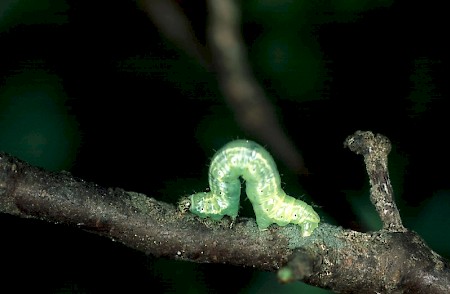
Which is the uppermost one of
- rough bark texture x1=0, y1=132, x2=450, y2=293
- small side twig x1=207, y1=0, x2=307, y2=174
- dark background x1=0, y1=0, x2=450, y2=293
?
dark background x1=0, y1=0, x2=450, y2=293

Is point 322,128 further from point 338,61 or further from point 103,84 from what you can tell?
point 103,84

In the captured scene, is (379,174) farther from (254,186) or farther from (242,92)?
(242,92)

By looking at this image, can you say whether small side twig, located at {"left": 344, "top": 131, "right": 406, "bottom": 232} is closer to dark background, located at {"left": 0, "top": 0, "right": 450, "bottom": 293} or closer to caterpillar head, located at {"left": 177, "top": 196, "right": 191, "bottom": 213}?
caterpillar head, located at {"left": 177, "top": 196, "right": 191, "bottom": 213}

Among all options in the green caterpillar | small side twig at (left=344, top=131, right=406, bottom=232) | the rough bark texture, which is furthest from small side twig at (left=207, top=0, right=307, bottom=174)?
the rough bark texture

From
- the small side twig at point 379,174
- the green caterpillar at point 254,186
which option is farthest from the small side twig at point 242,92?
the small side twig at point 379,174

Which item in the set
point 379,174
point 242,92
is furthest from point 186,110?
point 379,174
